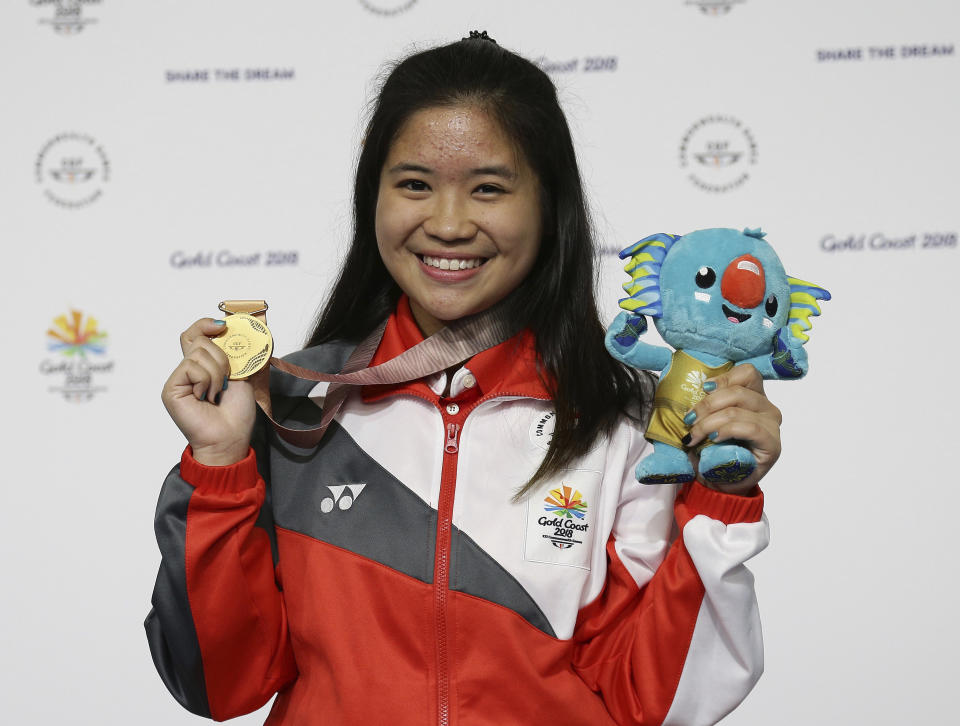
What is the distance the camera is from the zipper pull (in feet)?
3.98

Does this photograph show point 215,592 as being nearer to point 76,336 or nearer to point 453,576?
point 453,576

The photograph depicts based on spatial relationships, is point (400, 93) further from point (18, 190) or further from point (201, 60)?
point (18, 190)

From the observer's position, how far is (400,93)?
125 centimetres

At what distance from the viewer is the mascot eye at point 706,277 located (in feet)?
3.53

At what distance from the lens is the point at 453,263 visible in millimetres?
1214

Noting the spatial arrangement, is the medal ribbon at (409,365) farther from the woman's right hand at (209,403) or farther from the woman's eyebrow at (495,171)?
the woman's eyebrow at (495,171)

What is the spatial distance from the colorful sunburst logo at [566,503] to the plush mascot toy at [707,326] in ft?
0.45

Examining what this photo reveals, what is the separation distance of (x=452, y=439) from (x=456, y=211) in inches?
10.8

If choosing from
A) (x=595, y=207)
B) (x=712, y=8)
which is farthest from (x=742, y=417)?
(x=712, y=8)

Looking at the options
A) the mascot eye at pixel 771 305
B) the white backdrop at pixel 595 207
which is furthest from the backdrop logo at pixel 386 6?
the mascot eye at pixel 771 305

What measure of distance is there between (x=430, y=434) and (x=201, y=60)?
4.82 ft

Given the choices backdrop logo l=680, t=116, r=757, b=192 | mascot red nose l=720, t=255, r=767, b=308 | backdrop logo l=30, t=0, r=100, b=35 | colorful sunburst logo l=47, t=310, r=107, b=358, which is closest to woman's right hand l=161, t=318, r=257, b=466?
mascot red nose l=720, t=255, r=767, b=308

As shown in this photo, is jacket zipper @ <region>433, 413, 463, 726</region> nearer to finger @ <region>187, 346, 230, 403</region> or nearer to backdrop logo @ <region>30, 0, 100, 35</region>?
finger @ <region>187, 346, 230, 403</region>

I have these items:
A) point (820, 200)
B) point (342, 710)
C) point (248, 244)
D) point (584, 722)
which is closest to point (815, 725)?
point (820, 200)
